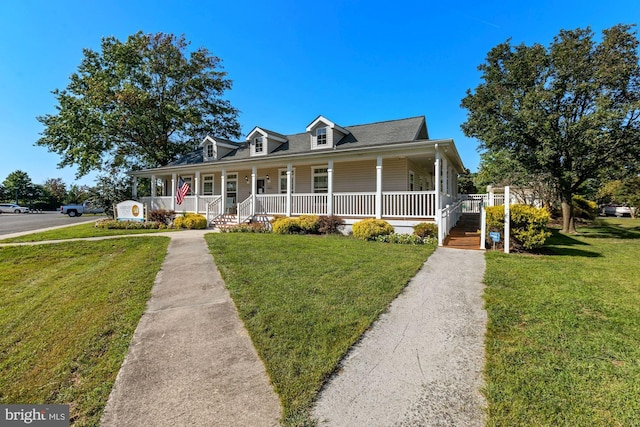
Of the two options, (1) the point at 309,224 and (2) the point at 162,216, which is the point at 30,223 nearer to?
(2) the point at 162,216

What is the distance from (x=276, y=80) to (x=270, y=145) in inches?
154

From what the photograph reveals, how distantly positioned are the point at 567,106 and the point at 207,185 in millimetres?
20770

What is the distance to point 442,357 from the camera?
309 cm

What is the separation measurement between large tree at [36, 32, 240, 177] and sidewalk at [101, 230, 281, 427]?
2367 centimetres

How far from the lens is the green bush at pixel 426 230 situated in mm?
10148

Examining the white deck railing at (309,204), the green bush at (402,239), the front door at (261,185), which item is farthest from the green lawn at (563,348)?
the front door at (261,185)

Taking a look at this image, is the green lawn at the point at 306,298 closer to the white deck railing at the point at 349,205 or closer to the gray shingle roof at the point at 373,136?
the white deck railing at the point at 349,205

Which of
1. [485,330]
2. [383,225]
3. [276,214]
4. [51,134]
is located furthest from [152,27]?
[485,330]

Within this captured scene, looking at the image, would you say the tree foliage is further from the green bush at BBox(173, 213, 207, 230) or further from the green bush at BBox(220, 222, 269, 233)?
the green bush at BBox(220, 222, 269, 233)

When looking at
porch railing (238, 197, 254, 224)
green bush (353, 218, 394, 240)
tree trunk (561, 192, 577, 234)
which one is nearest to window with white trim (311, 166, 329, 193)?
porch railing (238, 197, 254, 224)

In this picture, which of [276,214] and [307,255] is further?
[276,214]

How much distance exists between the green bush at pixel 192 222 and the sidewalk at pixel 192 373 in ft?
37.6

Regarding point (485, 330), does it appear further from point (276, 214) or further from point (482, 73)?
point (482, 73)

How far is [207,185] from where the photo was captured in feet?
66.9
